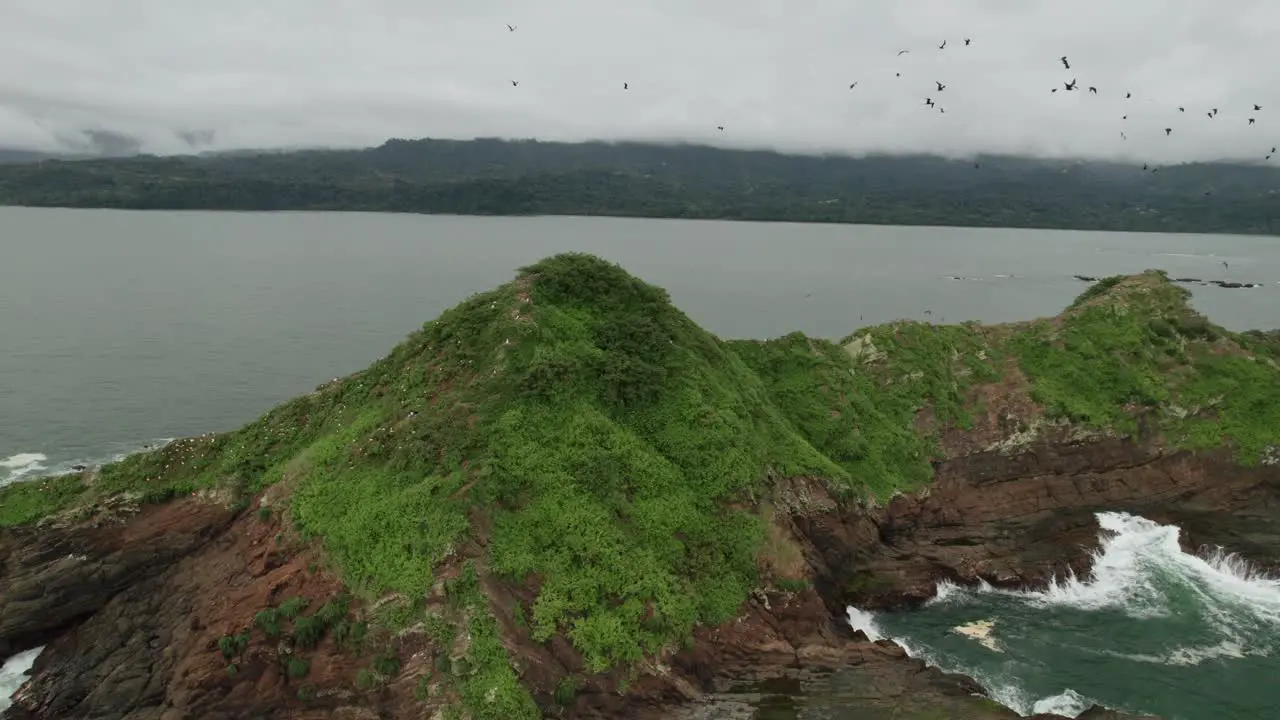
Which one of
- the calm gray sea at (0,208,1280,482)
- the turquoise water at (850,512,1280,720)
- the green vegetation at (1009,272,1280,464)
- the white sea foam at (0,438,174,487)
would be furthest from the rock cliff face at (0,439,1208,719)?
the calm gray sea at (0,208,1280,482)

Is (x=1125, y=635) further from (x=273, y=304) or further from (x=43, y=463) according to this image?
(x=273, y=304)

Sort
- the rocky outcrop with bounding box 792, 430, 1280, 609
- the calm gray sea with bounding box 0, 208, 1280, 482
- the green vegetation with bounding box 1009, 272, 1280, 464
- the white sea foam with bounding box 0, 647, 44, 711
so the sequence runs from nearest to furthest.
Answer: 1. the white sea foam with bounding box 0, 647, 44, 711
2. the rocky outcrop with bounding box 792, 430, 1280, 609
3. the green vegetation with bounding box 1009, 272, 1280, 464
4. the calm gray sea with bounding box 0, 208, 1280, 482

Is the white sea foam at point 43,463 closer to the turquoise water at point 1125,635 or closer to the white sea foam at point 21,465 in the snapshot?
the white sea foam at point 21,465

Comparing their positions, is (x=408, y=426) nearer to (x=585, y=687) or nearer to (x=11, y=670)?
(x=585, y=687)

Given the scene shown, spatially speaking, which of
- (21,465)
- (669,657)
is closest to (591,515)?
(669,657)

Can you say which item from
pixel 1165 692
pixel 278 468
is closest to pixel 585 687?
pixel 278 468

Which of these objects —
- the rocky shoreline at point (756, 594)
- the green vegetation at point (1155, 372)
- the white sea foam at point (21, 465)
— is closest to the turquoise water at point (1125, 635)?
the rocky shoreline at point (756, 594)

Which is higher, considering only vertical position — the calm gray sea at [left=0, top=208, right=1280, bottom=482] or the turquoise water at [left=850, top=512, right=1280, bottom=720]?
the calm gray sea at [left=0, top=208, right=1280, bottom=482]

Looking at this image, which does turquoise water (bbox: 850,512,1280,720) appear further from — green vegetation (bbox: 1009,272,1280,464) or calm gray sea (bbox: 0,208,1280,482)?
calm gray sea (bbox: 0,208,1280,482)
